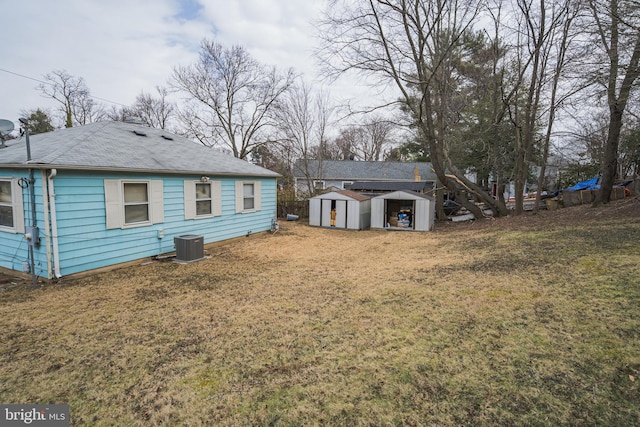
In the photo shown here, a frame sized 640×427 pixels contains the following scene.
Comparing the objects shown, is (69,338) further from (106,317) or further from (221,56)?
(221,56)

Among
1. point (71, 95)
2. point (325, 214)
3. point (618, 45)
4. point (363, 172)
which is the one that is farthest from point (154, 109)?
point (618, 45)

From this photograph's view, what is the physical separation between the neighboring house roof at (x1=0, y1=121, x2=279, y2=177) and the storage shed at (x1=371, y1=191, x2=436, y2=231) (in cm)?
611

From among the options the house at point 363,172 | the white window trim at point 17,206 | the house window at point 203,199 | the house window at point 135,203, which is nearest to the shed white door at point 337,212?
the house window at point 203,199

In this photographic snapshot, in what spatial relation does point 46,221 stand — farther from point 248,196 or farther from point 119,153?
point 248,196

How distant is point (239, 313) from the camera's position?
194 inches

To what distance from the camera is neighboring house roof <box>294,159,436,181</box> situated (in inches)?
1228

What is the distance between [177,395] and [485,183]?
28785 mm

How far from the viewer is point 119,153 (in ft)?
27.0

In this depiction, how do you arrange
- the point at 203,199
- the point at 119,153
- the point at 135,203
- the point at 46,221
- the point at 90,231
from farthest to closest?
the point at 203,199 → the point at 119,153 → the point at 135,203 → the point at 90,231 → the point at 46,221

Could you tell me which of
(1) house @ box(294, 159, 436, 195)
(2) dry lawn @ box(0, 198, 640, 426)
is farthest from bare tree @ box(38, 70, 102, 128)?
(2) dry lawn @ box(0, 198, 640, 426)

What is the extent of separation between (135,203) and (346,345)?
6.71 meters

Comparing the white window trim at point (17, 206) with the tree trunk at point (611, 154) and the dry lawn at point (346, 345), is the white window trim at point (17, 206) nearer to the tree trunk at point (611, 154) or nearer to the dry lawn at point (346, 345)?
the dry lawn at point (346, 345)

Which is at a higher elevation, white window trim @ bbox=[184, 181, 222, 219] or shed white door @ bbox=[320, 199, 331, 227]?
white window trim @ bbox=[184, 181, 222, 219]

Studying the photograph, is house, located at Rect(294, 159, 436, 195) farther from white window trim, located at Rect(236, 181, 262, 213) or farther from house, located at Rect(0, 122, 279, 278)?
house, located at Rect(0, 122, 279, 278)
